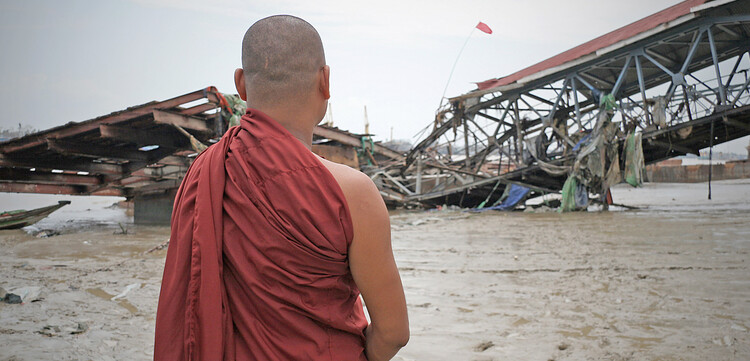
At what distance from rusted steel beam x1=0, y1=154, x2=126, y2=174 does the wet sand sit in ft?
10.8

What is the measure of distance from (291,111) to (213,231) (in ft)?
1.34

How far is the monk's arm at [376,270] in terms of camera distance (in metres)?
1.25

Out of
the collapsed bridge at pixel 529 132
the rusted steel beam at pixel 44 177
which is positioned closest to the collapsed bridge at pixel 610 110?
the collapsed bridge at pixel 529 132

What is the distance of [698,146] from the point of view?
12594 millimetres

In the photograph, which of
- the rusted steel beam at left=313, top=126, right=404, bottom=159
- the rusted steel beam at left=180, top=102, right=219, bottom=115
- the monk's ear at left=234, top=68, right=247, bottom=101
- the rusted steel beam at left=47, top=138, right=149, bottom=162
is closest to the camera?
the monk's ear at left=234, top=68, right=247, bottom=101

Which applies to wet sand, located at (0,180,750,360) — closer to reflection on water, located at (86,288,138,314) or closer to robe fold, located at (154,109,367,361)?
reflection on water, located at (86,288,138,314)

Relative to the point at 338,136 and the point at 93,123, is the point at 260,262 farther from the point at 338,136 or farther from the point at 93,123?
the point at 338,136

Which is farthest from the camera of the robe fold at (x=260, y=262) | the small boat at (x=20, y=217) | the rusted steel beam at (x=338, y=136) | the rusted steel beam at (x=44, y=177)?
the rusted steel beam at (x=338, y=136)

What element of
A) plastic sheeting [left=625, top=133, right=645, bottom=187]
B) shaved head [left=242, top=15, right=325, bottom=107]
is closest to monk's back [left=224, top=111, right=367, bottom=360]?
shaved head [left=242, top=15, right=325, bottom=107]

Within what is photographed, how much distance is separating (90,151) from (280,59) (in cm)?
1078

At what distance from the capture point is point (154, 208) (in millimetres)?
14531

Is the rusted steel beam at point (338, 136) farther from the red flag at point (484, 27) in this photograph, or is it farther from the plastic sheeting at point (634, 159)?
the plastic sheeting at point (634, 159)

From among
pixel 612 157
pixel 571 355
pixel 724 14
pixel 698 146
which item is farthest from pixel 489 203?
pixel 571 355

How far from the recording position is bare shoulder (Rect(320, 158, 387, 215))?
4.10 feet
